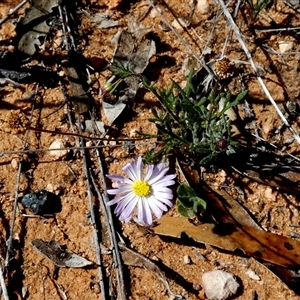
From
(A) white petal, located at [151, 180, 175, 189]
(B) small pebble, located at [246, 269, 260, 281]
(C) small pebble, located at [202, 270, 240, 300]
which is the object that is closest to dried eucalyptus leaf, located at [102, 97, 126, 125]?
(A) white petal, located at [151, 180, 175, 189]

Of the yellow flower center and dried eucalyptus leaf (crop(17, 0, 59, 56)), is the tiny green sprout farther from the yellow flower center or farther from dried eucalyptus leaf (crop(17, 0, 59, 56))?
dried eucalyptus leaf (crop(17, 0, 59, 56))

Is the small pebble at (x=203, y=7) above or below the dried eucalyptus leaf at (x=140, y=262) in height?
above

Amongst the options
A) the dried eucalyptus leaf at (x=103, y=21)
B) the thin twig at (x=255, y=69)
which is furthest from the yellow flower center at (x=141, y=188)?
the dried eucalyptus leaf at (x=103, y=21)

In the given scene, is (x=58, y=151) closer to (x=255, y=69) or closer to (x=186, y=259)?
(x=186, y=259)

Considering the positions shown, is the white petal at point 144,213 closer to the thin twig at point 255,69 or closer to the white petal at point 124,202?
the white petal at point 124,202

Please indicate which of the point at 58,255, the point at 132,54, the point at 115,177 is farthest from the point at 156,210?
the point at 132,54

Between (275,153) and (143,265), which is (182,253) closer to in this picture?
(143,265)

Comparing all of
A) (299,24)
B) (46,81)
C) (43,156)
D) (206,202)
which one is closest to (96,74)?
(46,81)
